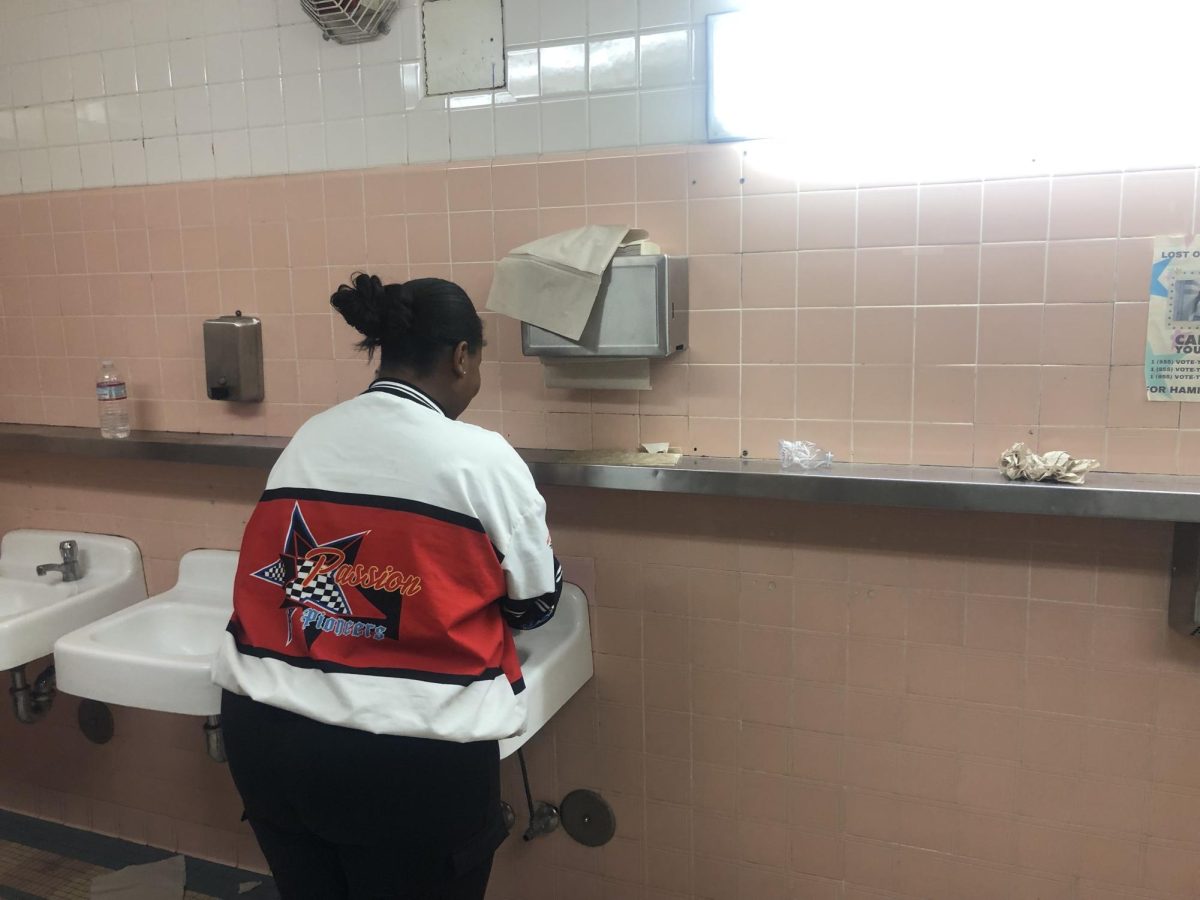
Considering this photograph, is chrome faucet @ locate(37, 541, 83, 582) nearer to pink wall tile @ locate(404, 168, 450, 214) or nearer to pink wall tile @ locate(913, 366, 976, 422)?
pink wall tile @ locate(404, 168, 450, 214)

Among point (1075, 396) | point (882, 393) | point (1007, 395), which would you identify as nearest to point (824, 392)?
point (882, 393)

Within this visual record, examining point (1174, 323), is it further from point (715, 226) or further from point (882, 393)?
point (715, 226)

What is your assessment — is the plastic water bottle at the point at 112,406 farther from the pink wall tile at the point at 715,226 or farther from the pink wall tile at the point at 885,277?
the pink wall tile at the point at 885,277

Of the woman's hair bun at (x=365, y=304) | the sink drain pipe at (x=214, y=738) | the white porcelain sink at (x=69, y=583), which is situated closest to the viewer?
the woman's hair bun at (x=365, y=304)

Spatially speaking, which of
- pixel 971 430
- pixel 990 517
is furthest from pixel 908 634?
pixel 971 430

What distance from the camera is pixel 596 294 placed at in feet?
5.46

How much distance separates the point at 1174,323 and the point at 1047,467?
1.08 ft

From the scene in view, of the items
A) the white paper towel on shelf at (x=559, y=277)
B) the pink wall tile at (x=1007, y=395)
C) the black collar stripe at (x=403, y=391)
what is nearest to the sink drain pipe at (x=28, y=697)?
the black collar stripe at (x=403, y=391)

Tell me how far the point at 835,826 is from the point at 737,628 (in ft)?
1.51

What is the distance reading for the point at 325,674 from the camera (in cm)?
134

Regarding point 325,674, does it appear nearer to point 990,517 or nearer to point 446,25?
point 990,517

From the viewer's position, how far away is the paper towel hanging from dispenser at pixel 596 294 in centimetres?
166

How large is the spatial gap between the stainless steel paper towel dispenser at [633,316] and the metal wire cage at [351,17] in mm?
766

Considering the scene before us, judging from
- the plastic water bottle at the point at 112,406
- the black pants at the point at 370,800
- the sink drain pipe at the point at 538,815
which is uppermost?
the plastic water bottle at the point at 112,406
